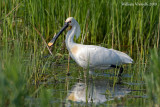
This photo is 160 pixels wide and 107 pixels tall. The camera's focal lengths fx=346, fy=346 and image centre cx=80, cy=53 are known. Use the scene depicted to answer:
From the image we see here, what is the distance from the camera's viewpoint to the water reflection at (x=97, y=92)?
5199 millimetres

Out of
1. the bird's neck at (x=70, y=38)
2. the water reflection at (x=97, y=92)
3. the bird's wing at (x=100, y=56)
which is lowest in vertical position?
the water reflection at (x=97, y=92)

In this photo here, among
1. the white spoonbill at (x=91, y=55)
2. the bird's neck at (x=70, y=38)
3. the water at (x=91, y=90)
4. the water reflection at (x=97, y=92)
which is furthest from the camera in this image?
the bird's neck at (x=70, y=38)

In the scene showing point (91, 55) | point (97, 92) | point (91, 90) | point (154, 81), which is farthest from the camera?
point (91, 55)

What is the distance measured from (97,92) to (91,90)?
0.50 feet

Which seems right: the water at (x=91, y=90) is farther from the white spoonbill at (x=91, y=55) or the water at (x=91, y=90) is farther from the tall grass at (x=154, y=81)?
the tall grass at (x=154, y=81)

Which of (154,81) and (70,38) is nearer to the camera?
(154,81)

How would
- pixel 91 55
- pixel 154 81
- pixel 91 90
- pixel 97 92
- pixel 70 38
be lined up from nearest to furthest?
pixel 154 81
pixel 97 92
pixel 91 90
pixel 91 55
pixel 70 38

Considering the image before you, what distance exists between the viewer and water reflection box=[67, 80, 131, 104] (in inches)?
205

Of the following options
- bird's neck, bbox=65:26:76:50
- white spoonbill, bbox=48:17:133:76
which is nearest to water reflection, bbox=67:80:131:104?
white spoonbill, bbox=48:17:133:76

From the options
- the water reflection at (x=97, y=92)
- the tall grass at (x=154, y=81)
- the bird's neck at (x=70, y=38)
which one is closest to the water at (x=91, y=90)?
the water reflection at (x=97, y=92)

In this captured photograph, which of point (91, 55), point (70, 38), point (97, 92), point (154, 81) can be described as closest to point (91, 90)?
point (97, 92)

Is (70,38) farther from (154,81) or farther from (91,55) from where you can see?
(154,81)

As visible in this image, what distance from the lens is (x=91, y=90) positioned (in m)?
5.91

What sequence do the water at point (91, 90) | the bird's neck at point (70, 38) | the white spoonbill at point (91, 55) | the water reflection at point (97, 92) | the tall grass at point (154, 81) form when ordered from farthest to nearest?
1. the bird's neck at point (70, 38)
2. the white spoonbill at point (91, 55)
3. the water reflection at point (97, 92)
4. the water at point (91, 90)
5. the tall grass at point (154, 81)
